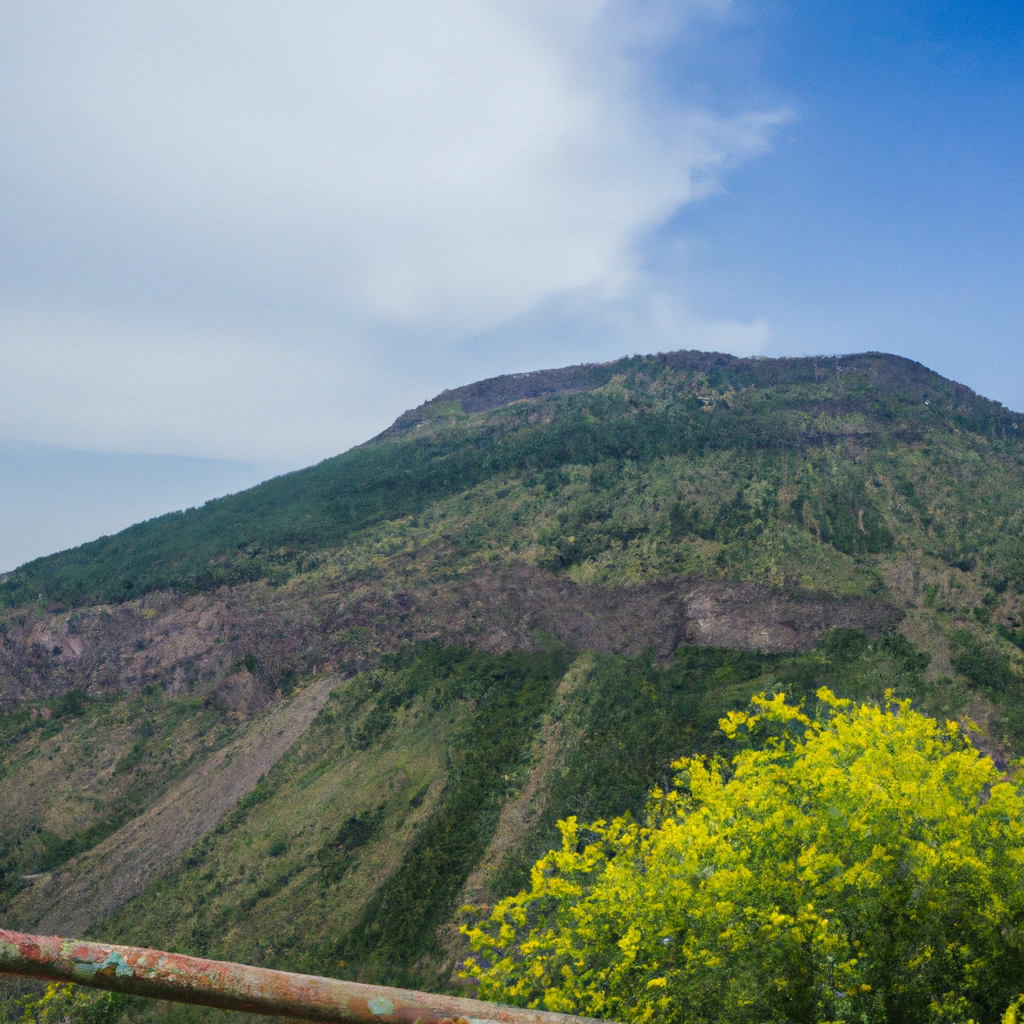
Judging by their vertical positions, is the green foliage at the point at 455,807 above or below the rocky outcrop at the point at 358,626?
below

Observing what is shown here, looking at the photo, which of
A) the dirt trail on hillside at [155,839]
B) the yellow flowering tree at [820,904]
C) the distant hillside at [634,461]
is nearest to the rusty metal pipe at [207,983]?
the yellow flowering tree at [820,904]

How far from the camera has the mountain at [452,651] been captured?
18.1 meters

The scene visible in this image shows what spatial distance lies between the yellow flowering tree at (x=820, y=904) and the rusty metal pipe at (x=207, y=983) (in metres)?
3.92

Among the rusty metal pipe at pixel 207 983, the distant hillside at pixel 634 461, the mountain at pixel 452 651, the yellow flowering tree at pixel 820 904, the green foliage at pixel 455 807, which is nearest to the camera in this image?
the rusty metal pipe at pixel 207 983

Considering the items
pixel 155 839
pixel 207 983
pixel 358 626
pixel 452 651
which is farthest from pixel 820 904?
pixel 358 626

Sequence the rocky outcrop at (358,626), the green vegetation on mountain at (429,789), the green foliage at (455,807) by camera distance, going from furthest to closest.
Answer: the rocky outcrop at (358,626)
the green vegetation on mountain at (429,789)
the green foliage at (455,807)

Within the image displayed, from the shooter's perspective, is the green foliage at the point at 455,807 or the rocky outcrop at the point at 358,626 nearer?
the green foliage at the point at 455,807

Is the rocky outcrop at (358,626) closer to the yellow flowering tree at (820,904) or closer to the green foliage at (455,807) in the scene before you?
the green foliage at (455,807)

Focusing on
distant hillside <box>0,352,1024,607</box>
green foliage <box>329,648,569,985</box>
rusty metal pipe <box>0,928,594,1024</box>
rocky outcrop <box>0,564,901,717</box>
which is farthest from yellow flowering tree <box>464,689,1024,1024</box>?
distant hillside <box>0,352,1024,607</box>

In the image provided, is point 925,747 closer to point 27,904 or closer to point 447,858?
point 447,858

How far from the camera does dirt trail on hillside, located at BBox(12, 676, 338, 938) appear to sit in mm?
19344

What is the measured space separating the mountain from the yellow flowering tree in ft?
29.3

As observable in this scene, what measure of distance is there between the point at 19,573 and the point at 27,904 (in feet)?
94.8

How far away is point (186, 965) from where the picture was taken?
3311 millimetres
